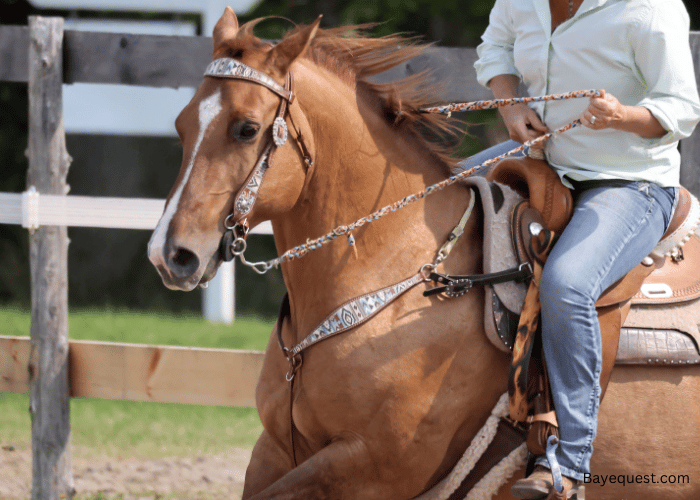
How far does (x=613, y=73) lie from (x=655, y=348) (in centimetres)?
97

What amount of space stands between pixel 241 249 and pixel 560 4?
144 centimetres

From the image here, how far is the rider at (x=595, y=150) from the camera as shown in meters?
2.37

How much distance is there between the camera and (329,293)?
8.28 feet

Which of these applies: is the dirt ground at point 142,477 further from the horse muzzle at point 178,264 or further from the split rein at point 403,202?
the horse muzzle at point 178,264

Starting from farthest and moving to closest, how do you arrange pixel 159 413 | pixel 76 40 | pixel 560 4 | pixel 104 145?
1. pixel 104 145
2. pixel 159 413
3. pixel 76 40
4. pixel 560 4

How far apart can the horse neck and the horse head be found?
→ 0.48 ft

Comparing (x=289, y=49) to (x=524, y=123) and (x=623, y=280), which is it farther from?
(x=623, y=280)

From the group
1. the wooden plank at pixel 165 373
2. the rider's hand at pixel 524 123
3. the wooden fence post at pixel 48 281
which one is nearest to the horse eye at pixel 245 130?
the rider's hand at pixel 524 123

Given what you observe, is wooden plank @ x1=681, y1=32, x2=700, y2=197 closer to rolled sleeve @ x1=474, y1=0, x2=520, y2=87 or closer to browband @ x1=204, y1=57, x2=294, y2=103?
rolled sleeve @ x1=474, y1=0, x2=520, y2=87

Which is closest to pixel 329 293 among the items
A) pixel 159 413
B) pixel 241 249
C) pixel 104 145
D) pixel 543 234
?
pixel 241 249

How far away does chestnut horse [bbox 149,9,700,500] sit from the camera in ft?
7.50

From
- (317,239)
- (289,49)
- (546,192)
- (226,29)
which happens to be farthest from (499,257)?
(226,29)

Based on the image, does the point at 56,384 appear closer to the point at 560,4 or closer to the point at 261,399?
the point at 261,399

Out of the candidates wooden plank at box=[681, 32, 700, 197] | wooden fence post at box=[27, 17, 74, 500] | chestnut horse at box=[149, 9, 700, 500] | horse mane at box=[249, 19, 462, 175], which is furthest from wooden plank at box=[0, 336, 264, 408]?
wooden plank at box=[681, 32, 700, 197]
